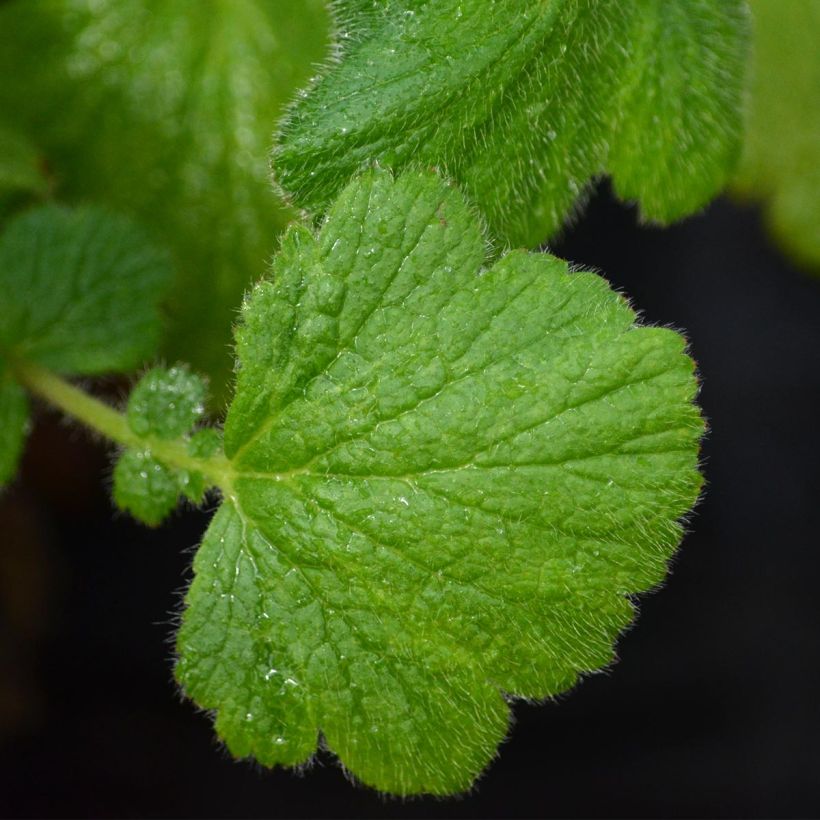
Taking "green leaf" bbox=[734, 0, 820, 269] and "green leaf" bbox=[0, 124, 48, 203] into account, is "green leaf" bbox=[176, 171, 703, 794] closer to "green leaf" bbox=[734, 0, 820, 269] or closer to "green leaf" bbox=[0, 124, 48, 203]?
"green leaf" bbox=[0, 124, 48, 203]

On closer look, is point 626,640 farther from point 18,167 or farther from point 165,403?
point 18,167

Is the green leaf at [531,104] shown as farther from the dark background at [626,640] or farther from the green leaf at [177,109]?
the dark background at [626,640]

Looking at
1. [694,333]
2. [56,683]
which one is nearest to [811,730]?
[694,333]

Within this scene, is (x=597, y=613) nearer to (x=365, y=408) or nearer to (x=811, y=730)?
(x=365, y=408)

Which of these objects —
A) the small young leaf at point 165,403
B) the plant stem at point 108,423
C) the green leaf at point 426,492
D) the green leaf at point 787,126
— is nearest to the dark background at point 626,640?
the green leaf at point 787,126

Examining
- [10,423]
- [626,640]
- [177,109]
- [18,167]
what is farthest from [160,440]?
[626,640]

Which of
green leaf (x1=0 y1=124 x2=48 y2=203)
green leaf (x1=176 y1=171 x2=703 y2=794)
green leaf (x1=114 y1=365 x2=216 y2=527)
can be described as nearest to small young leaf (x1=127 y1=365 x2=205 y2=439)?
green leaf (x1=114 y1=365 x2=216 y2=527)
